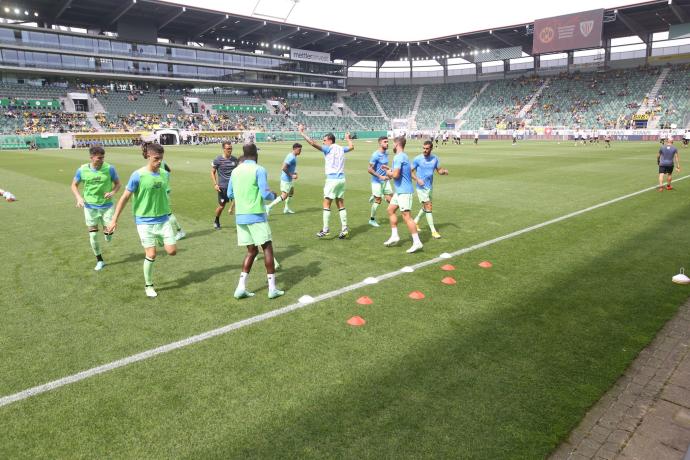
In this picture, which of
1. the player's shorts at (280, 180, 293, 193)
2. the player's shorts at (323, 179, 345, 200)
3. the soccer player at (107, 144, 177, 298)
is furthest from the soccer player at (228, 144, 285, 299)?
the player's shorts at (280, 180, 293, 193)

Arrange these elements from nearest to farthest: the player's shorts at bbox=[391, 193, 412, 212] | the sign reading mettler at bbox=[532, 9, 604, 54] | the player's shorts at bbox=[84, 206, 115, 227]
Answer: the player's shorts at bbox=[84, 206, 115, 227] < the player's shorts at bbox=[391, 193, 412, 212] < the sign reading mettler at bbox=[532, 9, 604, 54]

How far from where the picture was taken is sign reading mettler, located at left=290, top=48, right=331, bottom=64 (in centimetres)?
8175

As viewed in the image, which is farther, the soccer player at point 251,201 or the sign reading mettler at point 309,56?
the sign reading mettler at point 309,56

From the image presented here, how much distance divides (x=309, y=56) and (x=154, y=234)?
83.2 m

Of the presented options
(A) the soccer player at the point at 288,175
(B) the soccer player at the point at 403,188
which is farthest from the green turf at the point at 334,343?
(A) the soccer player at the point at 288,175

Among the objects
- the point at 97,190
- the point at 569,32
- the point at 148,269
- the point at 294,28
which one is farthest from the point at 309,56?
the point at 148,269

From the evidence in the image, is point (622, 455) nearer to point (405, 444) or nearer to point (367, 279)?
point (405, 444)

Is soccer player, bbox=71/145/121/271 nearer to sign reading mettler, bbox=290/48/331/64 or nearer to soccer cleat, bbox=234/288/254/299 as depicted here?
soccer cleat, bbox=234/288/254/299

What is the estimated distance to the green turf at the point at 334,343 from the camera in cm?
361

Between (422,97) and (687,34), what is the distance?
43012 mm

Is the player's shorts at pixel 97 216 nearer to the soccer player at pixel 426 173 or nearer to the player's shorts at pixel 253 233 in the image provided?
the player's shorts at pixel 253 233

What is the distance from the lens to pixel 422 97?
89812 millimetres

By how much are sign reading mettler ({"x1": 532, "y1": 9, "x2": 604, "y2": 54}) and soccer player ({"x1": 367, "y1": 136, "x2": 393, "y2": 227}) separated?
64.4m

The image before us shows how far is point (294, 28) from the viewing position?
72.9 meters
